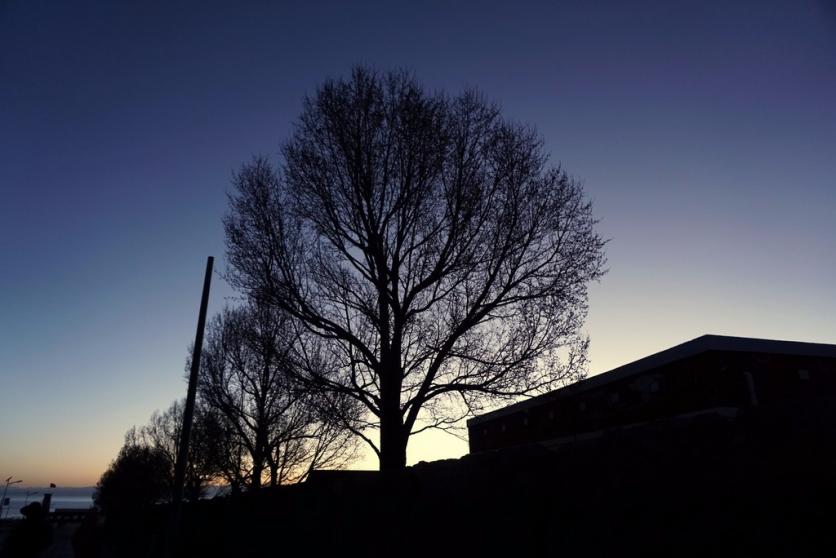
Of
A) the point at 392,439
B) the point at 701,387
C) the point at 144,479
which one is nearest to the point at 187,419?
the point at 392,439

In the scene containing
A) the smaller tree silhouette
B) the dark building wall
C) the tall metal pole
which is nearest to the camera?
the tall metal pole

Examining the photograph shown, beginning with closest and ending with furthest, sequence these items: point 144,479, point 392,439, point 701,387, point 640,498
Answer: point 640,498 < point 392,439 < point 701,387 < point 144,479

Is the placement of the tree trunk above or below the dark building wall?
below

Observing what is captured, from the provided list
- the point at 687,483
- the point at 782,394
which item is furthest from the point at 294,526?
the point at 782,394

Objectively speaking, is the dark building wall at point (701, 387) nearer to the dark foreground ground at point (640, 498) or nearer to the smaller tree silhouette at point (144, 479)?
the dark foreground ground at point (640, 498)

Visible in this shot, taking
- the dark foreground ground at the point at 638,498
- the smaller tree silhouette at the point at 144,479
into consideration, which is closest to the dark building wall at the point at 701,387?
the dark foreground ground at the point at 638,498

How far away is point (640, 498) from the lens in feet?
14.0

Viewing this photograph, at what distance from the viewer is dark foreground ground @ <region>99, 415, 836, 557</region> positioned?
11.2 feet

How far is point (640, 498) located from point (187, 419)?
11.1 metres

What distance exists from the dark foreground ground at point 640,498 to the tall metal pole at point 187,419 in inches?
224

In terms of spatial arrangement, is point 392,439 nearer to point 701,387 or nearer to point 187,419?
Result: point 187,419

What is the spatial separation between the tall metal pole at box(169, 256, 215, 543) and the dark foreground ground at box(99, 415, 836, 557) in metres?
5.68

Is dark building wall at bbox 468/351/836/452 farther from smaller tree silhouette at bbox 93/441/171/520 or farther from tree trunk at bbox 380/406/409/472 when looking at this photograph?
smaller tree silhouette at bbox 93/441/171/520

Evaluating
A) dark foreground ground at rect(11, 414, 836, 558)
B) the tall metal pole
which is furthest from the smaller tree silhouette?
dark foreground ground at rect(11, 414, 836, 558)
